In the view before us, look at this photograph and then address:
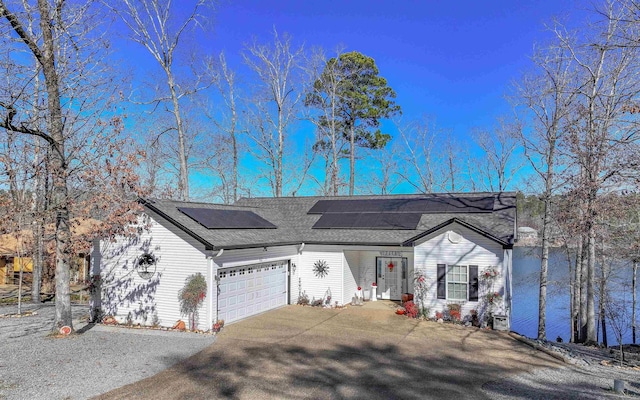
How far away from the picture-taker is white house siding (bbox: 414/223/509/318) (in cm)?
1463

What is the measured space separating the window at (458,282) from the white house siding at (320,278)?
4.20 m

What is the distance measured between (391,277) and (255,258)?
7127 mm

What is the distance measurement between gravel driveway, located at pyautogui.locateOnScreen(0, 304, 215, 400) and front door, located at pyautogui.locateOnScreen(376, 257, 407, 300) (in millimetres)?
9383

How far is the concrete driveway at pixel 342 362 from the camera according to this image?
27.2 ft

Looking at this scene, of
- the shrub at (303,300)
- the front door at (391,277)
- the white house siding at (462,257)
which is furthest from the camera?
the front door at (391,277)

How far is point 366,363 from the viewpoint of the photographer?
10.2m

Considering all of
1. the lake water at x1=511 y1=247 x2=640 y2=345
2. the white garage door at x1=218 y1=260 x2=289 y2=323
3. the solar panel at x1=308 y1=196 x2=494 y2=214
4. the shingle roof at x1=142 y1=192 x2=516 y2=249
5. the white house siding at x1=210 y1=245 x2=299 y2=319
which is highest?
the solar panel at x1=308 y1=196 x2=494 y2=214

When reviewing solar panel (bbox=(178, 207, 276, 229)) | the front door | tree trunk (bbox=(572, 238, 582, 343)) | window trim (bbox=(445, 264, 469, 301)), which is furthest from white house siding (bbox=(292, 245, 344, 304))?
tree trunk (bbox=(572, 238, 582, 343))

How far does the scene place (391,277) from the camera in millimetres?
19438

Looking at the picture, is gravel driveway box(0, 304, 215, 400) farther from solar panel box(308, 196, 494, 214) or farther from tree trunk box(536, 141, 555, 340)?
tree trunk box(536, 141, 555, 340)

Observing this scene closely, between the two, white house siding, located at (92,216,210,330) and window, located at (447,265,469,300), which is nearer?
white house siding, located at (92,216,210,330)

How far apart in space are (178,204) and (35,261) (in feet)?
33.0

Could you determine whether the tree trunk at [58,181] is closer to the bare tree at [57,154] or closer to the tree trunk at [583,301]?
the bare tree at [57,154]

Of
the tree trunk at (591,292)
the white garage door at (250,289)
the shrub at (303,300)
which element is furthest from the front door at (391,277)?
the tree trunk at (591,292)
